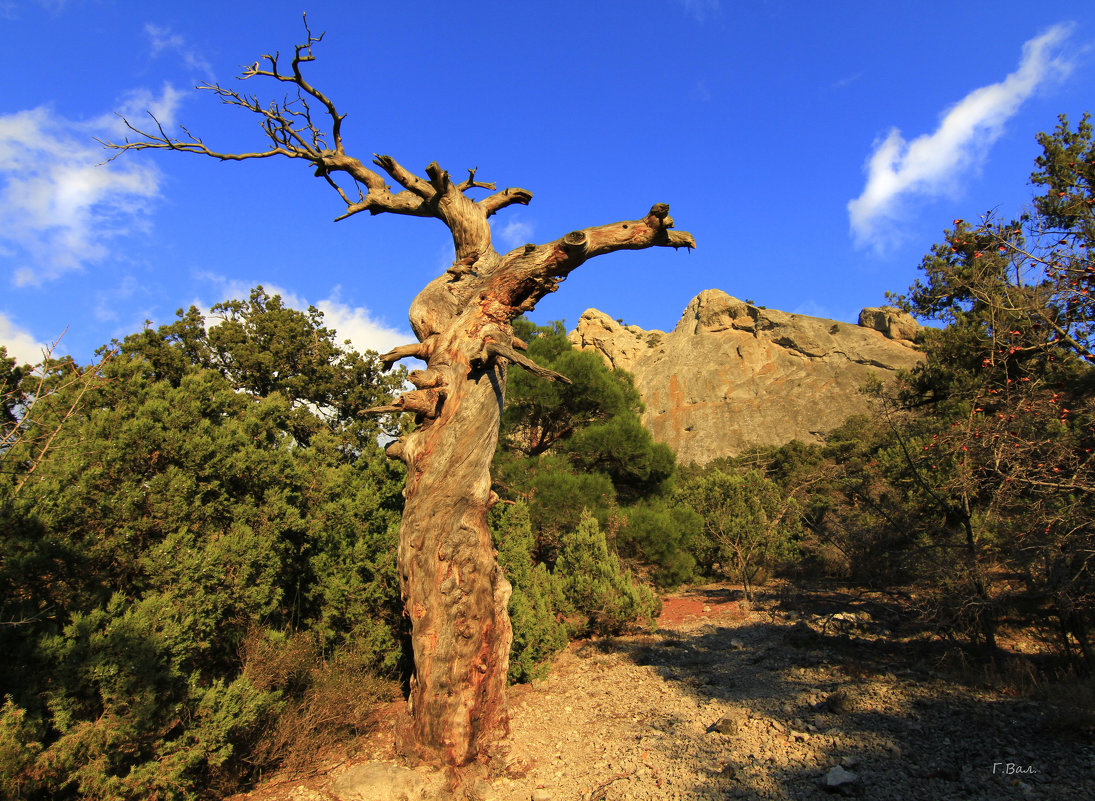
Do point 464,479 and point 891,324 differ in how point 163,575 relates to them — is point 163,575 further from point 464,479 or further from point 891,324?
point 891,324

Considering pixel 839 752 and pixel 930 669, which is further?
pixel 930 669

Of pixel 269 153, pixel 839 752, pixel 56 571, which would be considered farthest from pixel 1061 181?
pixel 56 571

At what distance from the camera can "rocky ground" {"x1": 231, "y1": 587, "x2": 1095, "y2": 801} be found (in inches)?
126

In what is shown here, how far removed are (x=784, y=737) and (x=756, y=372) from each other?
44.3m

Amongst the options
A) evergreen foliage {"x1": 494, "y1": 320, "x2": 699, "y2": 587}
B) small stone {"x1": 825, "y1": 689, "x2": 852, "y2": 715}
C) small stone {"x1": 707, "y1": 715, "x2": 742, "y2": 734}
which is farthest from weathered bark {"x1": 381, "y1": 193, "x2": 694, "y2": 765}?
evergreen foliage {"x1": 494, "y1": 320, "x2": 699, "y2": 587}

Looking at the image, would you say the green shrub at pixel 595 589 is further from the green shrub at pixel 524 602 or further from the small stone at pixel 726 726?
the small stone at pixel 726 726

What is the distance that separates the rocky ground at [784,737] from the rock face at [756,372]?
3221 cm

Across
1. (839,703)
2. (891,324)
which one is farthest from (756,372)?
(839,703)

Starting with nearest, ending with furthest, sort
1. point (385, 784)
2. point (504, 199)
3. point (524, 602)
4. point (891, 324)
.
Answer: point (385, 784) < point (504, 199) < point (524, 602) < point (891, 324)

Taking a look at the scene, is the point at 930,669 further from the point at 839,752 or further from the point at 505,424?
the point at 505,424

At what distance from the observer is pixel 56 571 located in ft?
11.5

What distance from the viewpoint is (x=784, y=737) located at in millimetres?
3953

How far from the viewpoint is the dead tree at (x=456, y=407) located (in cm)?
399

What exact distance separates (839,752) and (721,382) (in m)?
43.7
